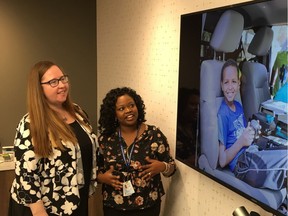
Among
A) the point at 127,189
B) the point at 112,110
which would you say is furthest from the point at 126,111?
the point at 127,189

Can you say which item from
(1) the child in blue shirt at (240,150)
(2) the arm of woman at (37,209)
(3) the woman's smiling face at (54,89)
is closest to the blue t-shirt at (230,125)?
(1) the child in blue shirt at (240,150)

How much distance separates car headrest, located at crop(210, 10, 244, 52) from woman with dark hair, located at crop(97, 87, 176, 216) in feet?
2.50

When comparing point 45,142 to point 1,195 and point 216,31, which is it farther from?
point 1,195

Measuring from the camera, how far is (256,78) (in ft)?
4.29

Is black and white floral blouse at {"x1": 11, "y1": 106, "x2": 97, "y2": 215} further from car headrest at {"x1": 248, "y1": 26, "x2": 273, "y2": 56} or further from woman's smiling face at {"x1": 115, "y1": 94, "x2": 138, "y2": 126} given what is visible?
car headrest at {"x1": 248, "y1": 26, "x2": 273, "y2": 56}

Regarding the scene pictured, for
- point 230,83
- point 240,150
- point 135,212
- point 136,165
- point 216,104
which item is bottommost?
point 135,212

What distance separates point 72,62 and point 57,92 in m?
2.06

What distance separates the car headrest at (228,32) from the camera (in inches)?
55.3

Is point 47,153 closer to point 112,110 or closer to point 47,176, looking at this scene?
point 47,176

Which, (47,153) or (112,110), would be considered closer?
(47,153)

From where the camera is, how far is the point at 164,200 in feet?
8.27

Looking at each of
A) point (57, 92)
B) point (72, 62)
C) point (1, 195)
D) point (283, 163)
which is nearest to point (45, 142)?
point (57, 92)

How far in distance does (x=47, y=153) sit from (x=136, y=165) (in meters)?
0.56

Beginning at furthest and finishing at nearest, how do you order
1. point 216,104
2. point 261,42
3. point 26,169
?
point 26,169
point 216,104
point 261,42
